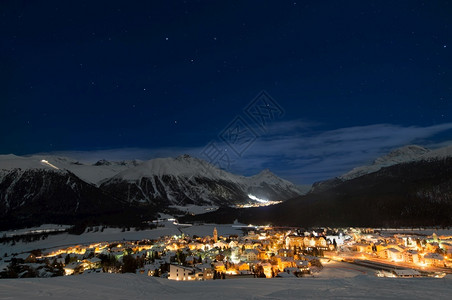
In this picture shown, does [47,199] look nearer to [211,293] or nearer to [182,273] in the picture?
[182,273]

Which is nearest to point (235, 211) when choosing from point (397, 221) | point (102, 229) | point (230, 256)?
point (102, 229)

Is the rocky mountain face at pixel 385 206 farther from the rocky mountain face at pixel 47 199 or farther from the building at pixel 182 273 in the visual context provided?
the building at pixel 182 273

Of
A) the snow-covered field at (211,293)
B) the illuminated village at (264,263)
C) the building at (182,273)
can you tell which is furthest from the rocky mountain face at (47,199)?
the snow-covered field at (211,293)

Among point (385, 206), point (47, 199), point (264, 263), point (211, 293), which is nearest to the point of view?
point (211, 293)

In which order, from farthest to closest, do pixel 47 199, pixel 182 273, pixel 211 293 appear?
pixel 47 199 < pixel 182 273 < pixel 211 293

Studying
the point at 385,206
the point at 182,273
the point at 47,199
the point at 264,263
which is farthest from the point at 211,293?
the point at 47,199

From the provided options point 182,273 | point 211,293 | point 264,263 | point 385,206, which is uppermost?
point 385,206

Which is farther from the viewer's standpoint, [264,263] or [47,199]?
[47,199]

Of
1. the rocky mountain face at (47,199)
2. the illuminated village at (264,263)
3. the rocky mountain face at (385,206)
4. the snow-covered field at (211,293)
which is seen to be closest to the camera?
the snow-covered field at (211,293)

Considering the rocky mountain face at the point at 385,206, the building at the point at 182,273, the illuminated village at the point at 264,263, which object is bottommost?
the illuminated village at the point at 264,263

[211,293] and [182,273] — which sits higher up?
[211,293]
